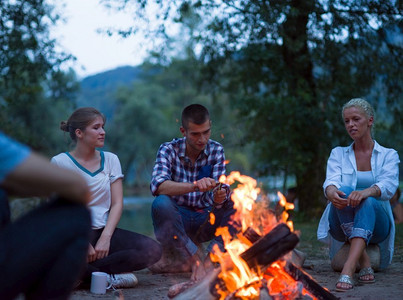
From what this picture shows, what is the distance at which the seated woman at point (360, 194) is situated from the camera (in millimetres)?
4512

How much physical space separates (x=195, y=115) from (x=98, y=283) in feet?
5.58

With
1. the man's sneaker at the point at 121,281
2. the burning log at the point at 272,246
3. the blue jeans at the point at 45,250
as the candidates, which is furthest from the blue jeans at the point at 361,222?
the blue jeans at the point at 45,250

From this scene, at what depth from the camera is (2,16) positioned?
1002 cm

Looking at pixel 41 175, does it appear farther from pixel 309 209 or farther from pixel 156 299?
pixel 309 209

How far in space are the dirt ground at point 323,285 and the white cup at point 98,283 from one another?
0.05m

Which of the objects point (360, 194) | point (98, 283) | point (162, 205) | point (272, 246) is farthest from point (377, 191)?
point (98, 283)

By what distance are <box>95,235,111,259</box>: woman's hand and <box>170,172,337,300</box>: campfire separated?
3.75 feet

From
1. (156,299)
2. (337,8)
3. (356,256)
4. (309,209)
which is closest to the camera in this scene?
(156,299)

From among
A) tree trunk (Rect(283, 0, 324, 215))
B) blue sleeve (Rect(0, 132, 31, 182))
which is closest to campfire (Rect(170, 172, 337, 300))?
blue sleeve (Rect(0, 132, 31, 182))

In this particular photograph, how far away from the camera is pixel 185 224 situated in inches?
195

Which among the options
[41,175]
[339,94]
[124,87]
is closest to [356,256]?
[41,175]

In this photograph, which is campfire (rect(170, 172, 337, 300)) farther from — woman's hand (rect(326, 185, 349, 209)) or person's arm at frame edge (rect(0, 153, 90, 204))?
person's arm at frame edge (rect(0, 153, 90, 204))

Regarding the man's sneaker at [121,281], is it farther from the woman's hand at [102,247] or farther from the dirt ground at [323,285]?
the woman's hand at [102,247]

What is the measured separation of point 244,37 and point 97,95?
397 feet
